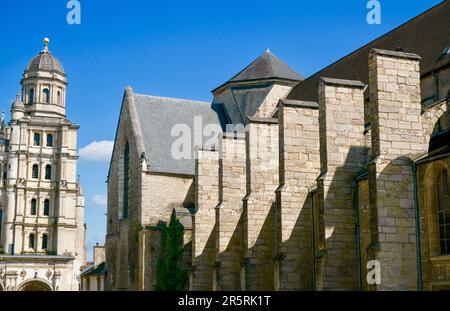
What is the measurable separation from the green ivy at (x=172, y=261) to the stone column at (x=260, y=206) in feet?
23.7

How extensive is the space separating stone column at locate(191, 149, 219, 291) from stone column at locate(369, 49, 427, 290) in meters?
11.5

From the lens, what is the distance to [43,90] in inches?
2628

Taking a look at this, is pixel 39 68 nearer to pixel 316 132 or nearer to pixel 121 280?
pixel 121 280

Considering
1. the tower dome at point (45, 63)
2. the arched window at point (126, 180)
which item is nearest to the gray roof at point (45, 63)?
the tower dome at point (45, 63)

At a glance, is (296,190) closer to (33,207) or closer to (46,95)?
(33,207)

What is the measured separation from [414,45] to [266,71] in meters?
13.2

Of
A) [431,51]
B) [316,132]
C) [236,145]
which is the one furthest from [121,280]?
[431,51]

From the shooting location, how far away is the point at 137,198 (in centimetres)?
3369

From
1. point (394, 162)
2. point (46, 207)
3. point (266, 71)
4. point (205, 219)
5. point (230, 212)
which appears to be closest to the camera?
point (394, 162)

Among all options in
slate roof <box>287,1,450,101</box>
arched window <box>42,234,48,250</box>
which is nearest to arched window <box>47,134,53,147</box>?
arched window <box>42,234,48,250</box>

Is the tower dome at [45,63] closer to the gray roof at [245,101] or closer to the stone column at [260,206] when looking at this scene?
the gray roof at [245,101]

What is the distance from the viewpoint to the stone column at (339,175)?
18938 millimetres

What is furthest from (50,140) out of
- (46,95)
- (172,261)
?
(172,261)

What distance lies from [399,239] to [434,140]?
3466 millimetres
